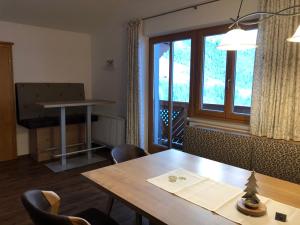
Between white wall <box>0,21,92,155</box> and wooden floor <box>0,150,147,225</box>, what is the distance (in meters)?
0.82

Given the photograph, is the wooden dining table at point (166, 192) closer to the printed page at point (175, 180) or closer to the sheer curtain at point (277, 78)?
the printed page at point (175, 180)


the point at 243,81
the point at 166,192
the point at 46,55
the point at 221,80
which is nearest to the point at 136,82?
the point at 221,80

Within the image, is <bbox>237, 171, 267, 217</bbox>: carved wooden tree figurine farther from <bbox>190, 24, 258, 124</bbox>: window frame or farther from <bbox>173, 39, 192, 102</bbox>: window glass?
<bbox>173, 39, 192, 102</bbox>: window glass

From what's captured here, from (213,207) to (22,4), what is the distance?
12.0 feet

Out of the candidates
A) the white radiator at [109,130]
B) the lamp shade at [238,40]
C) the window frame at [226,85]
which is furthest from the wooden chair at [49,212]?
the white radiator at [109,130]

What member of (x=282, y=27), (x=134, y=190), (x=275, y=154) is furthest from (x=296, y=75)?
(x=134, y=190)

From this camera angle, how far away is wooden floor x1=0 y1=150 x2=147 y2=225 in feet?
8.62

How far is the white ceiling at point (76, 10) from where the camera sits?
138 inches

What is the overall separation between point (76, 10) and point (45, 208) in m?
3.26

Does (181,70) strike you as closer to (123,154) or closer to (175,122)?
(175,122)

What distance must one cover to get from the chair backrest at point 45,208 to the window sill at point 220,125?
219cm

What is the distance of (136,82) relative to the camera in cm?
396

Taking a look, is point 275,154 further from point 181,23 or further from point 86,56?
point 86,56

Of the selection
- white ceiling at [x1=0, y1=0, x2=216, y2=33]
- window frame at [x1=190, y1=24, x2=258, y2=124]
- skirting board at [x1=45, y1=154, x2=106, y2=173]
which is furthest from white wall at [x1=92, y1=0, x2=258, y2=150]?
skirting board at [x1=45, y1=154, x2=106, y2=173]
